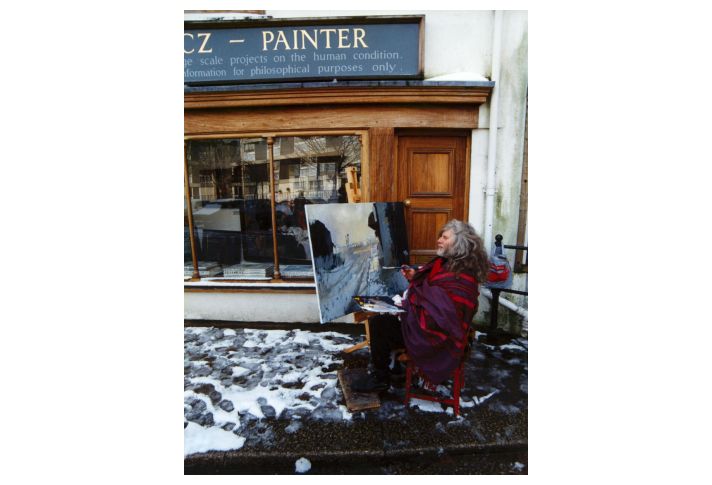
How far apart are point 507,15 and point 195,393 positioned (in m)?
4.20

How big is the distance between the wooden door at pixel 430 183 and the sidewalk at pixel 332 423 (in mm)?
1401

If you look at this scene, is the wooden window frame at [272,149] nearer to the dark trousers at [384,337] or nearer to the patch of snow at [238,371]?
the patch of snow at [238,371]

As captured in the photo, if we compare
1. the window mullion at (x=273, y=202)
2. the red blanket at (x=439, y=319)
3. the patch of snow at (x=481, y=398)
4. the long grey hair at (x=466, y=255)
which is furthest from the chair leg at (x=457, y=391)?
the window mullion at (x=273, y=202)

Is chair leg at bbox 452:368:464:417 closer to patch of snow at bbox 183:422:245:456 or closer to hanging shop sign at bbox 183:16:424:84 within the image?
patch of snow at bbox 183:422:245:456

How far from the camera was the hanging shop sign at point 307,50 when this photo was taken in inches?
110

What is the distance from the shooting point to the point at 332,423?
212 cm

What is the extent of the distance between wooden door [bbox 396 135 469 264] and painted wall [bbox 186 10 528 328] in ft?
0.42

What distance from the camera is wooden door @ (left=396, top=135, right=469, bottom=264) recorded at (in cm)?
323

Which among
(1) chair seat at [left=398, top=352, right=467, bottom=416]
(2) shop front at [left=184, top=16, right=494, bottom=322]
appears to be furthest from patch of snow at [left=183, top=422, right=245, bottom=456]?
(2) shop front at [left=184, top=16, right=494, bottom=322]

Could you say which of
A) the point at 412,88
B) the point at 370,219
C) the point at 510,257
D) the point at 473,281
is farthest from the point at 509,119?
the point at 473,281

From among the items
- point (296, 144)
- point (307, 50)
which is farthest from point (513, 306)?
point (307, 50)

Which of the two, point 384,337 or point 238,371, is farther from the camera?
point 238,371

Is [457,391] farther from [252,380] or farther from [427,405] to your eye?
[252,380]

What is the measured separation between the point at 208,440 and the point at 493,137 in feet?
11.6
